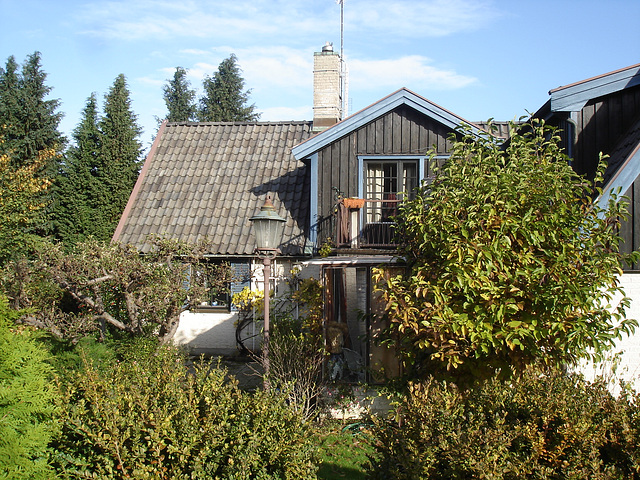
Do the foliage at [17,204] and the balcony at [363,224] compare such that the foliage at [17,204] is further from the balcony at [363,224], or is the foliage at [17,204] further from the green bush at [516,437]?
the green bush at [516,437]

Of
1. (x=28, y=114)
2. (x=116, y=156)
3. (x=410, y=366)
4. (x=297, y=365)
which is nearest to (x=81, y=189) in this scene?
(x=116, y=156)

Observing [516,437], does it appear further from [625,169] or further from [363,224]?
[363,224]

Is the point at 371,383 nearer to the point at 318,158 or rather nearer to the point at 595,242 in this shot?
the point at 595,242

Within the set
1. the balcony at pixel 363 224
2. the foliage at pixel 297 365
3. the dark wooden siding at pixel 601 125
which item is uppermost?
the dark wooden siding at pixel 601 125

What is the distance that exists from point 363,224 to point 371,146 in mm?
1831

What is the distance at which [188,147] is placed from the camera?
56.9 feet

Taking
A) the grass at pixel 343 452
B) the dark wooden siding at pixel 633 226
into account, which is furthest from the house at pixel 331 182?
the grass at pixel 343 452

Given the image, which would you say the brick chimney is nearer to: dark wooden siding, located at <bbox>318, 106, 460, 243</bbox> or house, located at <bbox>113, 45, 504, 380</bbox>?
house, located at <bbox>113, 45, 504, 380</bbox>

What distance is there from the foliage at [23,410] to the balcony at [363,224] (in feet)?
26.4

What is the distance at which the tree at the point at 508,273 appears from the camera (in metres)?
6.75

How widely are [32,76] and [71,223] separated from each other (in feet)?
21.4

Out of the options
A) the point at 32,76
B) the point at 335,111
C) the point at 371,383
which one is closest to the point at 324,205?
the point at 335,111

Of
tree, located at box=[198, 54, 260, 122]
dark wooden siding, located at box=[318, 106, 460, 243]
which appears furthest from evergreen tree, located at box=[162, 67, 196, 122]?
dark wooden siding, located at box=[318, 106, 460, 243]

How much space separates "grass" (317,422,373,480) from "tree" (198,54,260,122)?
27.1 metres
